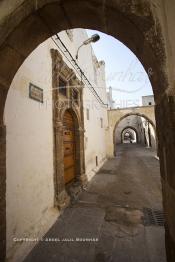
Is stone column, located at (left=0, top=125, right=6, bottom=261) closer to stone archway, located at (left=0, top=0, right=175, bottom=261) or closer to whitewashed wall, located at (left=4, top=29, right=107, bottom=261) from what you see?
stone archway, located at (left=0, top=0, right=175, bottom=261)

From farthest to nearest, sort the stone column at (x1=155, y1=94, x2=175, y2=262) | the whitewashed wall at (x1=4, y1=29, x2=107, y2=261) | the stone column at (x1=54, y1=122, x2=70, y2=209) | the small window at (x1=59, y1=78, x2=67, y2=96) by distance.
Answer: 1. the small window at (x1=59, y1=78, x2=67, y2=96)
2. the stone column at (x1=54, y1=122, x2=70, y2=209)
3. the whitewashed wall at (x1=4, y1=29, x2=107, y2=261)
4. the stone column at (x1=155, y1=94, x2=175, y2=262)

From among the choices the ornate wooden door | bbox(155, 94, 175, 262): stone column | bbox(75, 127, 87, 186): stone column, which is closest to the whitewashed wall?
the ornate wooden door

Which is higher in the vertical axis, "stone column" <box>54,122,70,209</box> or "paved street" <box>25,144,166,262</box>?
"stone column" <box>54,122,70,209</box>

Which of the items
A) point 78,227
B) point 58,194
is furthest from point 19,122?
point 78,227

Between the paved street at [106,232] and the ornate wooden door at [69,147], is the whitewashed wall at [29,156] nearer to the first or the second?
the paved street at [106,232]

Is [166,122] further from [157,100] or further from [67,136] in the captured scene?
[67,136]

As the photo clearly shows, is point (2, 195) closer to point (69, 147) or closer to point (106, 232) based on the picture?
point (106, 232)

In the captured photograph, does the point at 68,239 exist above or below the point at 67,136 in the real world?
below

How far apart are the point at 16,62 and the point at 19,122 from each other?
967 millimetres

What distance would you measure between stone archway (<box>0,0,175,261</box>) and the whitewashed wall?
461 millimetres

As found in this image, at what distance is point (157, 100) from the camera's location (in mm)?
1298

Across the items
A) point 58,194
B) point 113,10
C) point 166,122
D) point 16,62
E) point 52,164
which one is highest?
point 113,10

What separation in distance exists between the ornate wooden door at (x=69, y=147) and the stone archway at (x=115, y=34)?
3.01 metres

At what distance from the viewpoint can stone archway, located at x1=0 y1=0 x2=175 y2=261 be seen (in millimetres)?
1118
